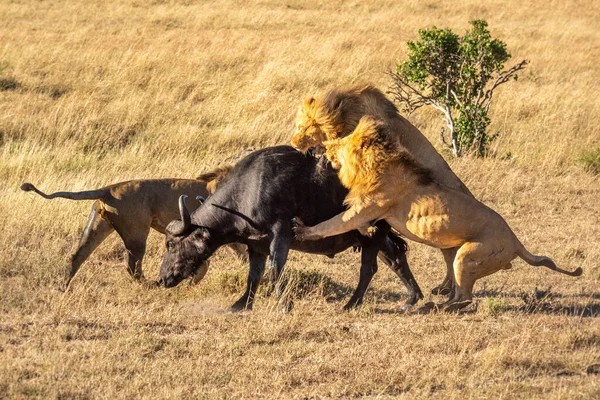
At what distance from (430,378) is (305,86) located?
446 inches

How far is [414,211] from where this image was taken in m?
7.57

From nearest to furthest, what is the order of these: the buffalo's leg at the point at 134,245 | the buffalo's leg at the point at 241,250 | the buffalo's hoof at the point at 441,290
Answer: the buffalo's hoof at the point at 441,290 → the buffalo's leg at the point at 134,245 → the buffalo's leg at the point at 241,250

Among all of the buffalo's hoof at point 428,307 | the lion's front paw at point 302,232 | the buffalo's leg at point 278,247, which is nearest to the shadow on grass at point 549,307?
the buffalo's hoof at point 428,307

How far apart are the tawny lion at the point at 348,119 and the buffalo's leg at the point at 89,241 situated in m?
2.02

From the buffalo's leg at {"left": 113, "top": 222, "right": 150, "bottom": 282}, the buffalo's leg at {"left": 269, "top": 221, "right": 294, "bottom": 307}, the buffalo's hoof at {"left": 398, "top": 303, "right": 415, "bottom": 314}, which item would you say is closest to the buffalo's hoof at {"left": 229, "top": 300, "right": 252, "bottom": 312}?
the buffalo's leg at {"left": 269, "top": 221, "right": 294, "bottom": 307}

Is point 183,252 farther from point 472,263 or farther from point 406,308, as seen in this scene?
point 472,263

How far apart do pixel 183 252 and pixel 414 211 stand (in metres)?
1.91

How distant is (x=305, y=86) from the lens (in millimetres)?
17000

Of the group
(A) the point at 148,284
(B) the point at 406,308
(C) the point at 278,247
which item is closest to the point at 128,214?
(A) the point at 148,284

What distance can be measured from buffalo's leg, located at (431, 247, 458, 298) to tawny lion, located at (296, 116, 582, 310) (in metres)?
0.32

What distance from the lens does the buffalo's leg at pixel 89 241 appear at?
334 inches

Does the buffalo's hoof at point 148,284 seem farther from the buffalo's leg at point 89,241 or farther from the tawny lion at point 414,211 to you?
the tawny lion at point 414,211

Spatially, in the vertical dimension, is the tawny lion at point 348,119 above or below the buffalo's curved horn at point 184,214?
above

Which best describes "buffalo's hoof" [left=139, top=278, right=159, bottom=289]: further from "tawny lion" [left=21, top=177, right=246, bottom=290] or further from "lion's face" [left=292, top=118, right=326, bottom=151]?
"lion's face" [left=292, top=118, right=326, bottom=151]
